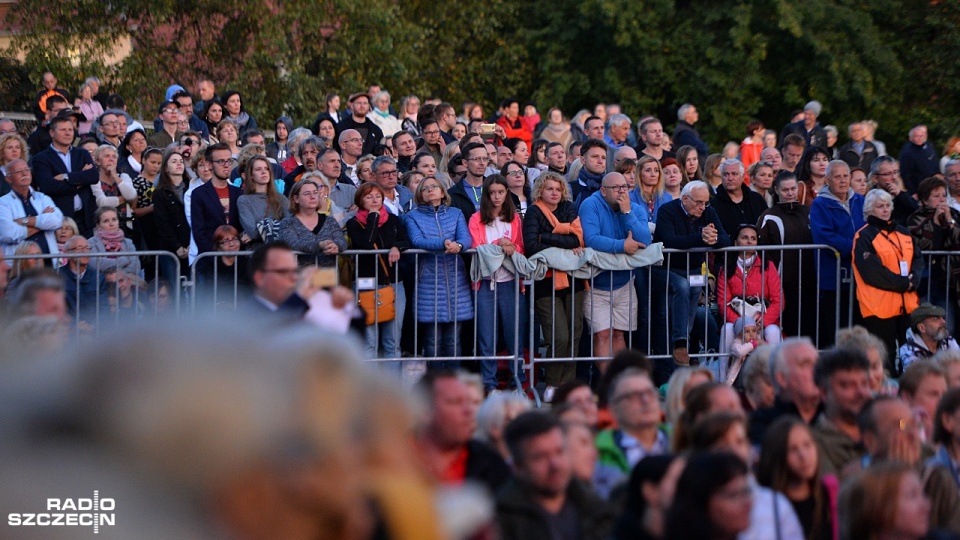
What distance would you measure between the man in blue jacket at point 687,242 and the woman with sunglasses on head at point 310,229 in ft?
8.61

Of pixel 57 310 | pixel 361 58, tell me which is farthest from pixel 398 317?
pixel 361 58

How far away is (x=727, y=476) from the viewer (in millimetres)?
4293

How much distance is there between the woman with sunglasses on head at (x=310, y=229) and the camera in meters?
9.41

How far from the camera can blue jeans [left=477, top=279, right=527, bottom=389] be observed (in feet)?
32.5

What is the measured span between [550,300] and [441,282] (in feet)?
2.90

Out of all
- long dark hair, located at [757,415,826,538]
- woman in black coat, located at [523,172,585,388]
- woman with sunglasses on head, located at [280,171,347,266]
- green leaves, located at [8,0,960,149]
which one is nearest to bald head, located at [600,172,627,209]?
woman in black coat, located at [523,172,585,388]

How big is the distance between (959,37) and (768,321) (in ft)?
51.3

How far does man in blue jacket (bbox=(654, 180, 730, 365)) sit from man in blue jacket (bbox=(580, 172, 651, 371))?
0.27 meters

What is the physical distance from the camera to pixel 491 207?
10.2 meters

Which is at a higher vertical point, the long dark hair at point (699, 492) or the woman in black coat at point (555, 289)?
the woman in black coat at point (555, 289)

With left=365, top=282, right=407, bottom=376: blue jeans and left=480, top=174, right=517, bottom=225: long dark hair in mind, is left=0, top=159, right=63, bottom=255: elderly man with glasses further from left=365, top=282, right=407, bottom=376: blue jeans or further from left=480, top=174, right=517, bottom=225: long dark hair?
left=480, top=174, right=517, bottom=225: long dark hair

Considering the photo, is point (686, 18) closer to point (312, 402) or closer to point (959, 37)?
point (959, 37)

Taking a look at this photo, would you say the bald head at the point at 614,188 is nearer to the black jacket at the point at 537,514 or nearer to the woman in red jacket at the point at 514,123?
the black jacket at the point at 537,514

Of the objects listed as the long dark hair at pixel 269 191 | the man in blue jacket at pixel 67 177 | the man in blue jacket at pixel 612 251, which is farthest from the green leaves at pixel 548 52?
the man in blue jacket at pixel 612 251
